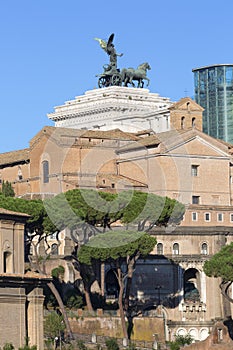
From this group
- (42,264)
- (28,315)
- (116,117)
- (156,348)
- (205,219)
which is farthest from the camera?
(116,117)

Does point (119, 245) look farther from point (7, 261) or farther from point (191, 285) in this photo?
point (7, 261)

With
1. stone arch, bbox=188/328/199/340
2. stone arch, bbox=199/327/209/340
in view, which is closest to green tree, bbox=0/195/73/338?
stone arch, bbox=188/328/199/340

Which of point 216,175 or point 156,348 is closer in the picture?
point 156,348

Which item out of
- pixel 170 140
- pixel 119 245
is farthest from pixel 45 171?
pixel 119 245

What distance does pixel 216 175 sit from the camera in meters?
109

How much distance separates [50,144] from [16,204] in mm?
24297

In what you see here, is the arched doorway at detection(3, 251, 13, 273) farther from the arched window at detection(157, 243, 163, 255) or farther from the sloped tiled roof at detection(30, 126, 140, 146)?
the sloped tiled roof at detection(30, 126, 140, 146)

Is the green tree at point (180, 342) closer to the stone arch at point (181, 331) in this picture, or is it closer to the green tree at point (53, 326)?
the stone arch at point (181, 331)

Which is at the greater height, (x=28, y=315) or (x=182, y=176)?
(x=182, y=176)

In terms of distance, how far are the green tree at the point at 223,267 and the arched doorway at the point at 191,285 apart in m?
6.78

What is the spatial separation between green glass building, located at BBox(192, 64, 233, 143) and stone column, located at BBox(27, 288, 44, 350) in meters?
106

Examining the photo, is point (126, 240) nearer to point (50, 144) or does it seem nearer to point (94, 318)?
point (94, 318)

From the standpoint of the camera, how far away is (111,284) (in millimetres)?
94750

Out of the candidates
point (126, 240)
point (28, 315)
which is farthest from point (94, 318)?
point (28, 315)
